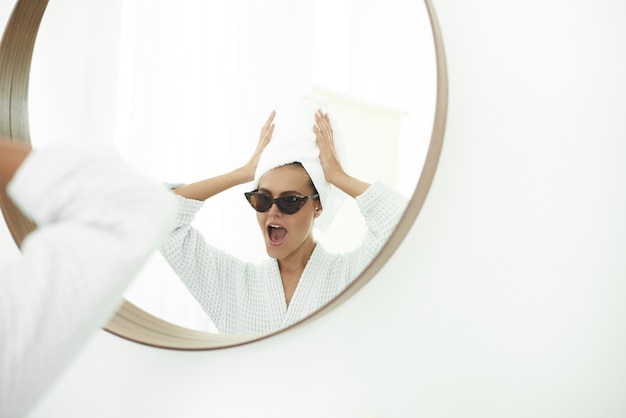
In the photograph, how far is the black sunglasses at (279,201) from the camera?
744 mm

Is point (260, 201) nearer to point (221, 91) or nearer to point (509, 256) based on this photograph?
point (221, 91)

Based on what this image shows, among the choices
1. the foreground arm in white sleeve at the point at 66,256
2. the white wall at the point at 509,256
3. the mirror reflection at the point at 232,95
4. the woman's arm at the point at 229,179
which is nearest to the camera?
the foreground arm in white sleeve at the point at 66,256

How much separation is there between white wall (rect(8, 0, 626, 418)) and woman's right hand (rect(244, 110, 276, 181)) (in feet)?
0.82

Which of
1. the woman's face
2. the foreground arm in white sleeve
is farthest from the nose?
the foreground arm in white sleeve

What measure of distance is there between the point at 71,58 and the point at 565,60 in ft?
2.68

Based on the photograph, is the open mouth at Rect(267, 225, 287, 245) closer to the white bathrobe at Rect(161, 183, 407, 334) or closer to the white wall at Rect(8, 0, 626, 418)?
the white bathrobe at Rect(161, 183, 407, 334)

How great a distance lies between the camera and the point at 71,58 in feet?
3.23

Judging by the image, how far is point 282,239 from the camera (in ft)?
2.53

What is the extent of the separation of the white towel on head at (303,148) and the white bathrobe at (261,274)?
0.14 ft

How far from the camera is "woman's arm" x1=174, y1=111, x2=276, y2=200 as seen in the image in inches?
31.4

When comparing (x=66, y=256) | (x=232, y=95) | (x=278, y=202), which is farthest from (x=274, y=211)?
(x=66, y=256)

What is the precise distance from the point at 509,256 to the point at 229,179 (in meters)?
0.42

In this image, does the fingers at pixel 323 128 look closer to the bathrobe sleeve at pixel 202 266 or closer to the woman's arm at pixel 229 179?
the woman's arm at pixel 229 179

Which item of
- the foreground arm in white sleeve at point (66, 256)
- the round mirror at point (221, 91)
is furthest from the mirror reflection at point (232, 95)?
the foreground arm in white sleeve at point (66, 256)
